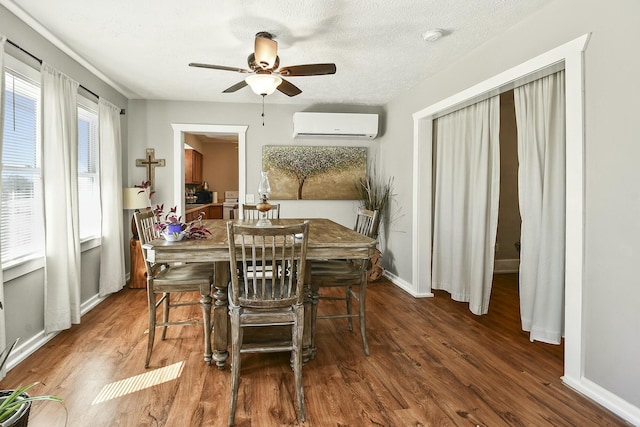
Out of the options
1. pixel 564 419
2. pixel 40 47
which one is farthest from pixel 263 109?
pixel 564 419

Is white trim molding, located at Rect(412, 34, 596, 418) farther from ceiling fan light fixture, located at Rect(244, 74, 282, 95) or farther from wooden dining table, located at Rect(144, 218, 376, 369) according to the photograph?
ceiling fan light fixture, located at Rect(244, 74, 282, 95)

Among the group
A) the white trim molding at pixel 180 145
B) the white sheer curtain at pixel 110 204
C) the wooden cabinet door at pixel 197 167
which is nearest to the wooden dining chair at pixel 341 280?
the white sheer curtain at pixel 110 204

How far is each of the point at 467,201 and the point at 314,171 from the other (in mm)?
2246

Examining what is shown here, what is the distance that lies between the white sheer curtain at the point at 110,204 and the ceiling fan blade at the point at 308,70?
7.77 ft

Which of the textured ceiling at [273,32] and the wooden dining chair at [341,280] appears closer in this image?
the textured ceiling at [273,32]

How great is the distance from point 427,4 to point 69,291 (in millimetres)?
3463

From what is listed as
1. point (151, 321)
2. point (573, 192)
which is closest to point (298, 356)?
point (151, 321)

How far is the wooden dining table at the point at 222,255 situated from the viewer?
212cm

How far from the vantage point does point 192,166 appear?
7.92m

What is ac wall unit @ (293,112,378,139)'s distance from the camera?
481 centimetres

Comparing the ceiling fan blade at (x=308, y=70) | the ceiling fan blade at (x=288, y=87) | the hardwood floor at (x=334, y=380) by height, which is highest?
the ceiling fan blade at (x=308, y=70)

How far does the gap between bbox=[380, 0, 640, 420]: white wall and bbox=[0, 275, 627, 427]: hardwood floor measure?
11.9 inches

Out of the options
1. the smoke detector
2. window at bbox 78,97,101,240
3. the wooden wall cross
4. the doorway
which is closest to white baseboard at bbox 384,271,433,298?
the doorway

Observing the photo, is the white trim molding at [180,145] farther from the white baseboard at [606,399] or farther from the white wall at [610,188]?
the white baseboard at [606,399]
